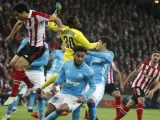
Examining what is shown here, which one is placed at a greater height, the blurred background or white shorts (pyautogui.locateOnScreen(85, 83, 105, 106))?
the blurred background

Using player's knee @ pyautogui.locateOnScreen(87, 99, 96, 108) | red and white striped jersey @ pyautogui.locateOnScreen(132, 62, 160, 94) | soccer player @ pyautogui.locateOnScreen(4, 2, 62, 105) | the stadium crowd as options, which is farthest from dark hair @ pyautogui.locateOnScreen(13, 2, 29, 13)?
the stadium crowd

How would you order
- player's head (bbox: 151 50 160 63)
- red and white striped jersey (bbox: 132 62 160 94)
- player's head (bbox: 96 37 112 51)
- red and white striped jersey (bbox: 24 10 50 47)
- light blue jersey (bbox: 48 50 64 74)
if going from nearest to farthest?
red and white striped jersey (bbox: 24 10 50 47)
player's head (bbox: 96 37 112 51)
player's head (bbox: 151 50 160 63)
red and white striped jersey (bbox: 132 62 160 94)
light blue jersey (bbox: 48 50 64 74)

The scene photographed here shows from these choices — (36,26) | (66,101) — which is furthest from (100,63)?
(66,101)

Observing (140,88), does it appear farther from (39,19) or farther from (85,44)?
(39,19)

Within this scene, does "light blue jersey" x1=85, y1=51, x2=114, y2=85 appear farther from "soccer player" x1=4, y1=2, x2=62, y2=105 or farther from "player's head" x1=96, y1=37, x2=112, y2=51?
"soccer player" x1=4, y1=2, x2=62, y2=105

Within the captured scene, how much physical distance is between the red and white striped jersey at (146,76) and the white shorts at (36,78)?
6.97 feet

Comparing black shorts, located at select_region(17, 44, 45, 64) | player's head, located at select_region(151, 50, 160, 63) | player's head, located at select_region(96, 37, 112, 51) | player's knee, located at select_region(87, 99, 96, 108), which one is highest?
player's head, located at select_region(96, 37, 112, 51)

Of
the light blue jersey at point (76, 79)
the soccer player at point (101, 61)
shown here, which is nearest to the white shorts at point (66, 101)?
the light blue jersey at point (76, 79)

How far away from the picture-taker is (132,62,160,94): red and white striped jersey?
1306 cm

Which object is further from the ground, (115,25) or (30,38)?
(115,25)

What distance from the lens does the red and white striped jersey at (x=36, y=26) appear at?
37.8 ft

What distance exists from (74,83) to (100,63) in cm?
213

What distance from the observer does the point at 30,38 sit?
11.7 m

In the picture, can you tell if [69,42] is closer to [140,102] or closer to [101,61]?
[101,61]
